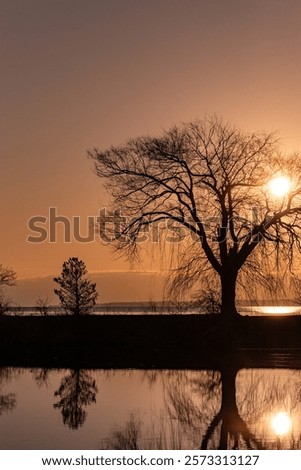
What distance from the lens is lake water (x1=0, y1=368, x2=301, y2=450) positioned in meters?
15.2

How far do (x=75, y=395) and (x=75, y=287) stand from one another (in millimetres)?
18559

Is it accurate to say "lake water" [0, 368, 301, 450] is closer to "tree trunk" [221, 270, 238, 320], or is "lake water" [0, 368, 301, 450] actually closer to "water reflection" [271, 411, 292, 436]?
"water reflection" [271, 411, 292, 436]

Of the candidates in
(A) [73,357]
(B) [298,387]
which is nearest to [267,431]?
(B) [298,387]

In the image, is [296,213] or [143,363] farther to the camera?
[296,213]

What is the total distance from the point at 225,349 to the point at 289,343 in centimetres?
248

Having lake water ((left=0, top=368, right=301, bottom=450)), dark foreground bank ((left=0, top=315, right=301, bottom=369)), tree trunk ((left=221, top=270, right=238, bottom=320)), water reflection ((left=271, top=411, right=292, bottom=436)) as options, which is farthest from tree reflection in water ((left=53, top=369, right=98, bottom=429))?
tree trunk ((left=221, top=270, right=238, bottom=320))

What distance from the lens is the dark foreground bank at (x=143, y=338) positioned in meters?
27.8

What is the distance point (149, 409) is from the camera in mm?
18438

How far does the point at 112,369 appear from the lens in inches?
966

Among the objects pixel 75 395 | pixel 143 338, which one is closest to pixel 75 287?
pixel 143 338

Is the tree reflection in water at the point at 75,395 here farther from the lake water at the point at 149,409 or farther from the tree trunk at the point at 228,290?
the tree trunk at the point at 228,290

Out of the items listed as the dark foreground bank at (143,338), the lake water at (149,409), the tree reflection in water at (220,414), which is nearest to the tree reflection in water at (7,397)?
the lake water at (149,409)

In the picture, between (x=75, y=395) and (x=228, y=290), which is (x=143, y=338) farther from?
(x=75, y=395)
